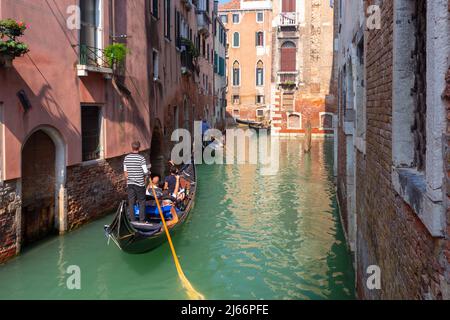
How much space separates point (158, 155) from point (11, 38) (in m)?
7.15

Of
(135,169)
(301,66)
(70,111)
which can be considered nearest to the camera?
(135,169)

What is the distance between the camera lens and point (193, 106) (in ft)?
59.5

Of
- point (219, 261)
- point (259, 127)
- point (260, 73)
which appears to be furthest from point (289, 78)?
point (219, 261)

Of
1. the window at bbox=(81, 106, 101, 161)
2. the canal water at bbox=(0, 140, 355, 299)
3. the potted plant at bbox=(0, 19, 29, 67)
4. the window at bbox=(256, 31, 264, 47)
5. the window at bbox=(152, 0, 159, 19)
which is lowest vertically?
the canal water at bbox=(0, 140, 355, 299)

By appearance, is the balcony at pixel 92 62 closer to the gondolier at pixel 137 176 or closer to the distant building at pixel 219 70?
the gondolier at pixel 137 176

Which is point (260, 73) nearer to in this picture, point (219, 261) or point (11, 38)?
point (219, 261)

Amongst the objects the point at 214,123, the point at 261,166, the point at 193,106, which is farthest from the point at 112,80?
the point at 214,123

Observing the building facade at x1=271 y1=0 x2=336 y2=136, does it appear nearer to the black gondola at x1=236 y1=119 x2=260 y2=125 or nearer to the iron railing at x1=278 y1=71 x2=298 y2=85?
the iron railing at x1=278 y1=71 x2=298 y2=85

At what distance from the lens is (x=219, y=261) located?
656 cm

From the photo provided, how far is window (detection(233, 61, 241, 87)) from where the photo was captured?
3612cm

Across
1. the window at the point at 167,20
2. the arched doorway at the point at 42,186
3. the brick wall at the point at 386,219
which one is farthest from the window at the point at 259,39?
the brick wall at the point at 386,219

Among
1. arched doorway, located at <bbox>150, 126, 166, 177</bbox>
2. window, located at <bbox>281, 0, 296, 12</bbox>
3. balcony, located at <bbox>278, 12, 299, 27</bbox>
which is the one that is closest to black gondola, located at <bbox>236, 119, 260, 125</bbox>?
balcony, located at <bbox>278, 12, 299, 27</bbox>

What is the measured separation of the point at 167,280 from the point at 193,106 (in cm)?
1278

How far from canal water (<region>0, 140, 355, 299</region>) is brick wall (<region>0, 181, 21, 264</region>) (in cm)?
15
